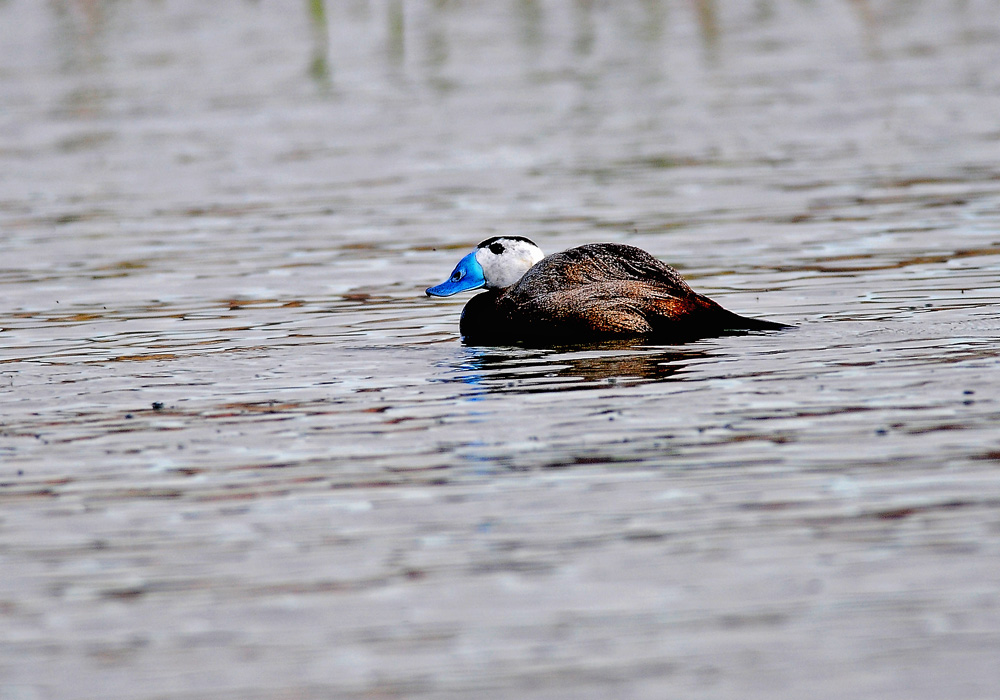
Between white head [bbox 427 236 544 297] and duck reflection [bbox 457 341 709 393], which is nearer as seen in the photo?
duck reflection [bbox 457 341 709 393]

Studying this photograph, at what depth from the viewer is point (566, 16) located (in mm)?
28391

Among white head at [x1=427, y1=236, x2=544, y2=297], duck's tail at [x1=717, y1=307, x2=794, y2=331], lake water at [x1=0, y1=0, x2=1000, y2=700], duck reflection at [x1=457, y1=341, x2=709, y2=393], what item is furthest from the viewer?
white head at [x1=427, y1=236, x2=544, y2=297]

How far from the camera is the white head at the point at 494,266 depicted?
8906mm

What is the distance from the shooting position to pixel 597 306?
26.8ft

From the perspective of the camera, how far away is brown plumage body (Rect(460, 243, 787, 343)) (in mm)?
8125

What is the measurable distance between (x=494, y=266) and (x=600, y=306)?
0.95 meters

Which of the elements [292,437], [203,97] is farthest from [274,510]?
[203,97]

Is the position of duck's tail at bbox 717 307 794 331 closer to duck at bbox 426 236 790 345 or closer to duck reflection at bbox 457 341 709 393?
duck at bbox 426 236 790 345

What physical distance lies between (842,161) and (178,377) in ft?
29.0

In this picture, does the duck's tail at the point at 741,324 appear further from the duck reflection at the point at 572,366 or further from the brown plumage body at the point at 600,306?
the duck reflection at the point at 572,366

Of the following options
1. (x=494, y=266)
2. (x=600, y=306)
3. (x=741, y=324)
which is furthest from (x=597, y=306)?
(x=494, y=266)

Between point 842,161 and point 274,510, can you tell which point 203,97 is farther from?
point 274,510

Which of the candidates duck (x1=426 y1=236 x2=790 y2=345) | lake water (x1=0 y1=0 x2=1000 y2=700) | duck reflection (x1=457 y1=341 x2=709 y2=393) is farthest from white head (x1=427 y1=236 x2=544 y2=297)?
duck reflection (x1=457 y1=341 x2=709 y2=393)

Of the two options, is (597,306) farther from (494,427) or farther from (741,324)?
(494,427)
